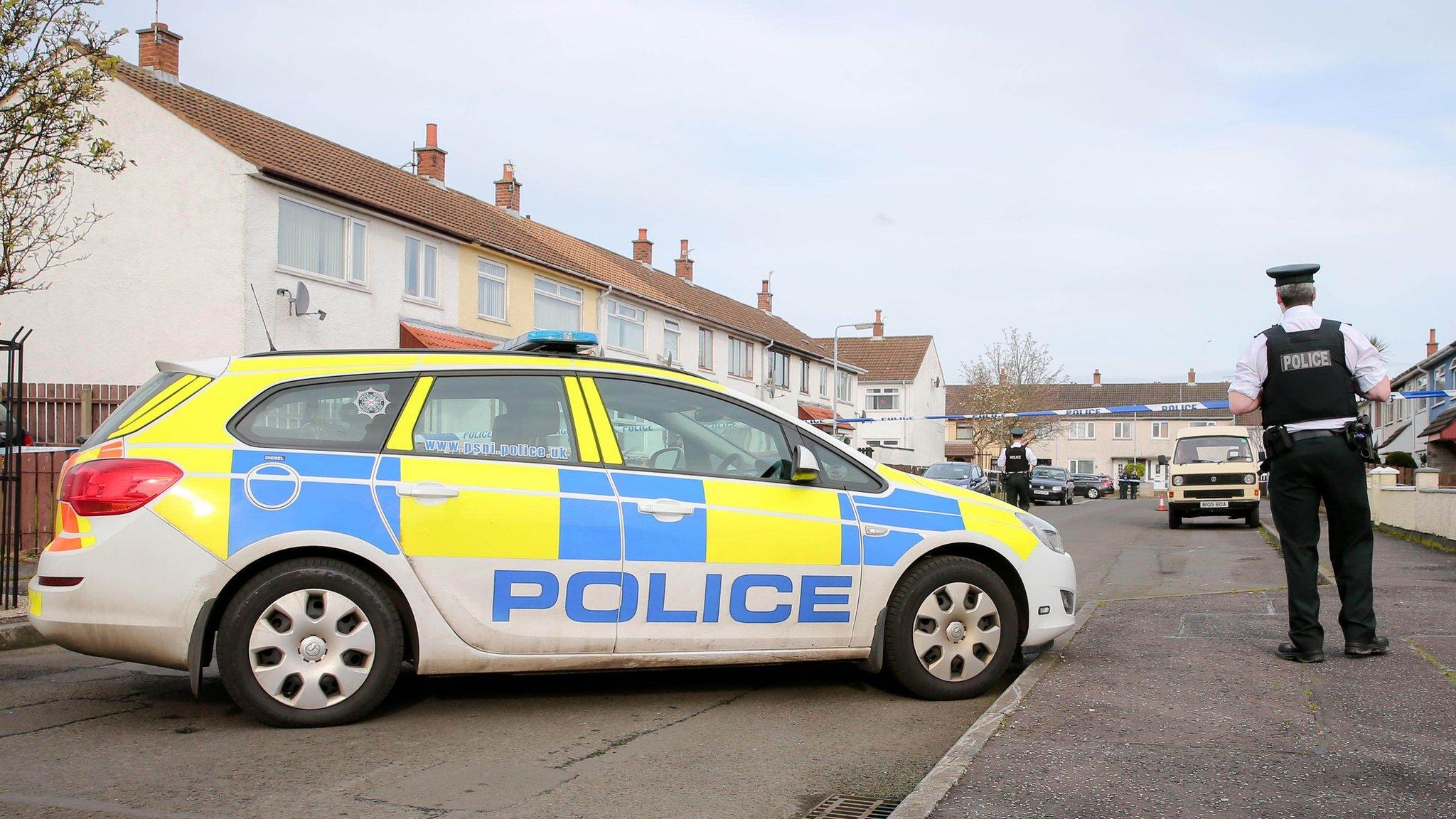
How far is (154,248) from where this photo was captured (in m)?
20.7

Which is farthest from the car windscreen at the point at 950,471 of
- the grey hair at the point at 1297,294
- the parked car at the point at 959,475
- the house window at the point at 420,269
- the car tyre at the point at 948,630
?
the car tyre at the point at 948,630

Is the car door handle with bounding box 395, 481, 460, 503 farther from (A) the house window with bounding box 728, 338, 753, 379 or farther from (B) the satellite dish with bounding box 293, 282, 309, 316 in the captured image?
(A) the house window with bounding box 728, 338, 753, 379

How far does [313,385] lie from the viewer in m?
5.36

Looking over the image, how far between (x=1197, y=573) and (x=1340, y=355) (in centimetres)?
693

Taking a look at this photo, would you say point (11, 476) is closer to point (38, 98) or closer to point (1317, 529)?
point (38, 98)

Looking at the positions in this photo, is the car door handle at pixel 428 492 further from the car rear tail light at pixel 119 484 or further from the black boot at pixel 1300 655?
the black boot at pixel 1300 655

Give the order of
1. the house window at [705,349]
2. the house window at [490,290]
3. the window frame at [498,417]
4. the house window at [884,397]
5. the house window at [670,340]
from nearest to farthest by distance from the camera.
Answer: the window frame at [498,417] → the house window at [490,290] → the house window at [670,340] → the house window at [705,349] → the house window at [884,397]

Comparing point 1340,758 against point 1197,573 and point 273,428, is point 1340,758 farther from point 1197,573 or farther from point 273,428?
point 1197,573

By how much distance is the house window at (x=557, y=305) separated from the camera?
2975 centimetres

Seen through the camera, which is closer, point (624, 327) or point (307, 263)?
point (307, 263)

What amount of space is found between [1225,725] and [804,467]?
2.07 metres

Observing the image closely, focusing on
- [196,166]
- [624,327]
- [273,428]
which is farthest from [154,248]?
[273,428]

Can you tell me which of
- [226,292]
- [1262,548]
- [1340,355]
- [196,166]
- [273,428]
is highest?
[196,166]

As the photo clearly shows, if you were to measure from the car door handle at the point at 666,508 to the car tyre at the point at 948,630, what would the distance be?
3.59ft
